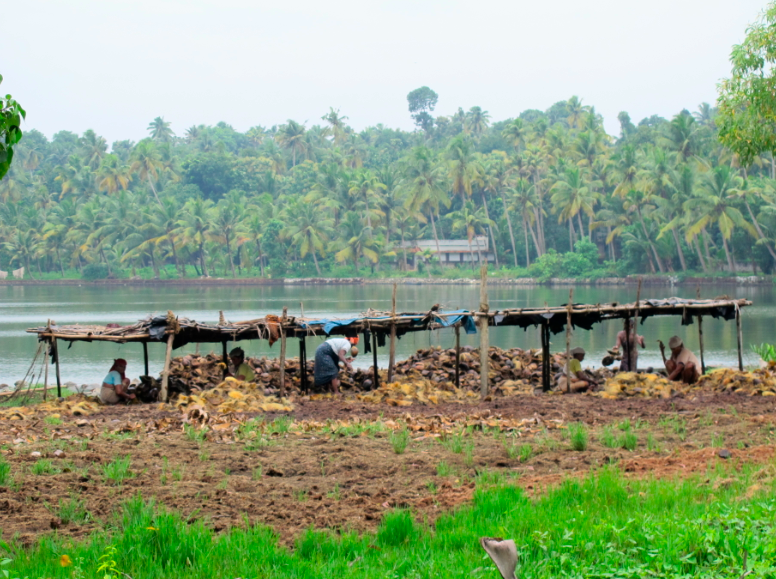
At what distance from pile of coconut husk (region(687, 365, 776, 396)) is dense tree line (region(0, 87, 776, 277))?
42986mm

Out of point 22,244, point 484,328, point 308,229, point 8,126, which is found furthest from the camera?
point 22,244

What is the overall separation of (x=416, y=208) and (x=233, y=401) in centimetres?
6344

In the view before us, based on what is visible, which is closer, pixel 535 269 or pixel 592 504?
pixel 592 504

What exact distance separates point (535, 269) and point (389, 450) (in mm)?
63822

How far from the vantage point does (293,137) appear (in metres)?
106

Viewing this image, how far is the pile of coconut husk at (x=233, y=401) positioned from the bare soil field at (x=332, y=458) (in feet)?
2.44

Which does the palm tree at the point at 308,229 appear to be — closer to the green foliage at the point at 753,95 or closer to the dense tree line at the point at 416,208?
the dense tree line at the point at 416,208

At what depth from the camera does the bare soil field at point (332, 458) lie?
5895 mm

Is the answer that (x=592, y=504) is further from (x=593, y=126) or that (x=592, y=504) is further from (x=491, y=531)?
(x=593, y=126)

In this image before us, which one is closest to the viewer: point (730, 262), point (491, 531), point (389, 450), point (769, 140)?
point (491, 531)

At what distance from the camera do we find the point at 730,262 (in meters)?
58.8

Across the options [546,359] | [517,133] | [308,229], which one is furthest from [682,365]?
[517,133]

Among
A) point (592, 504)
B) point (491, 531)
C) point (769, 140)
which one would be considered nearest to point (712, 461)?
point (592, 504)

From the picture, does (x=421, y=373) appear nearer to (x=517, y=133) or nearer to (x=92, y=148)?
(x=517, y=133)
